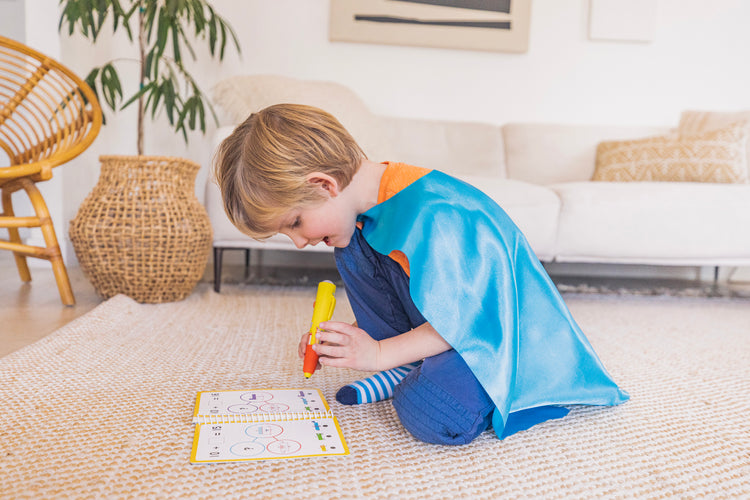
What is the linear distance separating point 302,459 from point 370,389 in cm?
23

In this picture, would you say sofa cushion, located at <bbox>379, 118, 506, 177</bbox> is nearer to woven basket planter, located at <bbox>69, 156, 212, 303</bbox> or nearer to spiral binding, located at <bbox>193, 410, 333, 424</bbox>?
woven basket planter, located at <bbox>69, 156, 212, 303</bbox>

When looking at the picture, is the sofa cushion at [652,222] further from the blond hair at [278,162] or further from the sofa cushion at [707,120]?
the blond hair at [278,162]

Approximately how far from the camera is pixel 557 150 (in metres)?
2.38

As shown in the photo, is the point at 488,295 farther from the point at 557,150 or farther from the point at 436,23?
the point at 436,23

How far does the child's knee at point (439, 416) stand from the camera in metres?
0.74

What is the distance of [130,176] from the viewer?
1569 mm

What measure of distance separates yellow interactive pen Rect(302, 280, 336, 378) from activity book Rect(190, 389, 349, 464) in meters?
0.07

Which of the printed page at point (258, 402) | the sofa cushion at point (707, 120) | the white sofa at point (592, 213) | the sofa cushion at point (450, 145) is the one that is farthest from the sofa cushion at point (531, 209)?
the printed page at point (258, 402)

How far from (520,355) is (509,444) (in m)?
0.12

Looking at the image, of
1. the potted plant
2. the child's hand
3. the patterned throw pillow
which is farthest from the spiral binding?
the patterned throw pillow

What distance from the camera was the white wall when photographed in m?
2.51

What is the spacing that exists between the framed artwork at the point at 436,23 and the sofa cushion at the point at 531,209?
40.0 inches

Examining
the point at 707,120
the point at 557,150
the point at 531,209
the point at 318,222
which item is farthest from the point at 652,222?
the point at 318,222

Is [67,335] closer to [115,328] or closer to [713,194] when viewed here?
[115,328]
